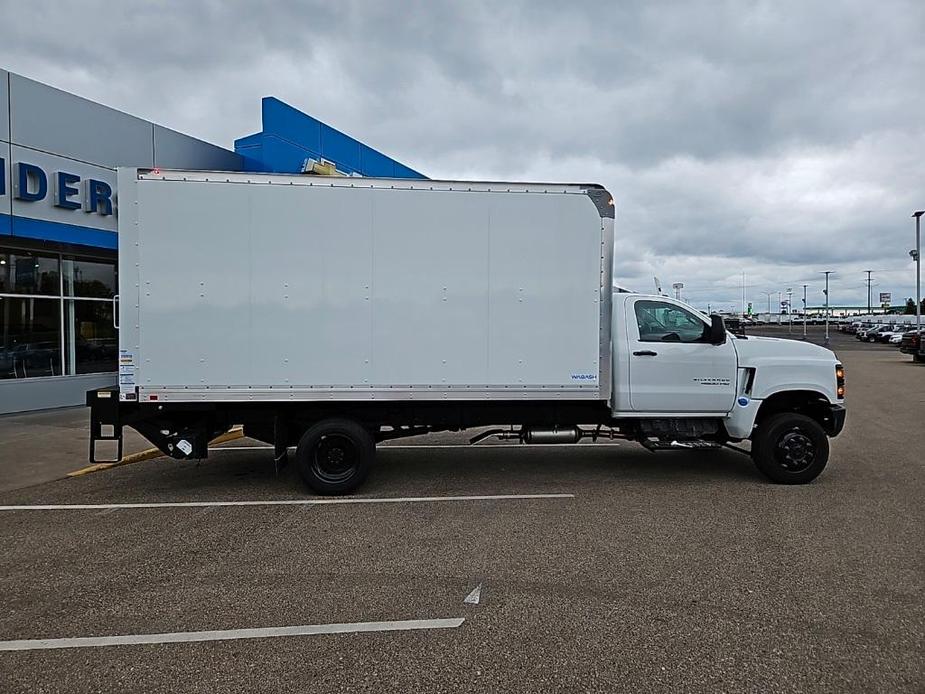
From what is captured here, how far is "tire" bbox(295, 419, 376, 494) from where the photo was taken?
23.4 ft

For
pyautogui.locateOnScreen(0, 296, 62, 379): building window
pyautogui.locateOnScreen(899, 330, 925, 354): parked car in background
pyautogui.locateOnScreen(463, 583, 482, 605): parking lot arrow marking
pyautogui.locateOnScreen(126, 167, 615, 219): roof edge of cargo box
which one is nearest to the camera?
pyautogui.locateOnScreen(463, 583, 482, 605): parking lot arrow marking

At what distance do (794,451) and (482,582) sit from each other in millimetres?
4575

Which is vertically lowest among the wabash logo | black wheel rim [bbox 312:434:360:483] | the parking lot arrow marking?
the parking lot arrow marking

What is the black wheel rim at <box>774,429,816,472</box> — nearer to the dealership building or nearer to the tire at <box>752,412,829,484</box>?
the tire at <box>752,412,829,484</box>

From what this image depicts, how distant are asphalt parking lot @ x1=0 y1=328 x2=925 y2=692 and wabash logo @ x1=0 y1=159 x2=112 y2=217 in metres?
7.26

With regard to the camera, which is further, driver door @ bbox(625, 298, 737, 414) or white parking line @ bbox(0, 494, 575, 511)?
driver door @ bbox(625, 298, 737, 414)

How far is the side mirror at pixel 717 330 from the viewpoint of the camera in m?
7.66

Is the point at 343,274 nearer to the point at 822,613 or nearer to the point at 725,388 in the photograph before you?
the point at 725,388

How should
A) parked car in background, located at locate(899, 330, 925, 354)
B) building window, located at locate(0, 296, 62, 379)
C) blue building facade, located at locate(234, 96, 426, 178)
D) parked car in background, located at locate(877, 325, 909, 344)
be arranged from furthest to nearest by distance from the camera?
parked car in background, located at locate(877, 325, 909, 344), parked car in background, located at locate(899, 330, 925, 354), blue building facade, located at locate(234, 96, 426, 178), building window, located at locate(0, 296, 62, 379)

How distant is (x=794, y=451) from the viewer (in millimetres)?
7617

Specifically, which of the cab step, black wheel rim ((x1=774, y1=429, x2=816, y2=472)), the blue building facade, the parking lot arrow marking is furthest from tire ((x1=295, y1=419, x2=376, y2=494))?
the blue building facade

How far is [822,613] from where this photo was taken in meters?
4.27

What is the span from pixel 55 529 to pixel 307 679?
12.8 ft

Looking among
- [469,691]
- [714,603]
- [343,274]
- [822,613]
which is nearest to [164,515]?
[343,274]
